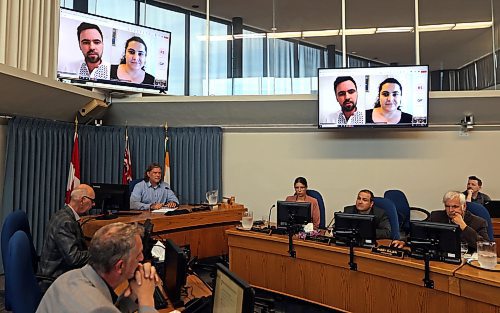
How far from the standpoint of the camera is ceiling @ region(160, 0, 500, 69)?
5.91 m

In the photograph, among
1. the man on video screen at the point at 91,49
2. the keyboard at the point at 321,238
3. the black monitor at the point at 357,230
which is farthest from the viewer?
the man on video screen at the point at 91,49

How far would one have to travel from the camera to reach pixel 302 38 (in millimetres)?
6184

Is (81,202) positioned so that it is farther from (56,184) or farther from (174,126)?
(174,126)

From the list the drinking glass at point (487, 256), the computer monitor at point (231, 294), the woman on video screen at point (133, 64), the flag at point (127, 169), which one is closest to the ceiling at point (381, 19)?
the woman on video screen at point (133, 64)

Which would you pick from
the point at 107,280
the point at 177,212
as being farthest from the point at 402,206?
the point at 107,280

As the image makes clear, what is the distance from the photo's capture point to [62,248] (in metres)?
2.72

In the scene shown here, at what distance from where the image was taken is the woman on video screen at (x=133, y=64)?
5.16m

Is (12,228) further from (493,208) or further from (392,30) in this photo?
(392,30)

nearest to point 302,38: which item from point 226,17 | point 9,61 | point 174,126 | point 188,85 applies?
point 226,17

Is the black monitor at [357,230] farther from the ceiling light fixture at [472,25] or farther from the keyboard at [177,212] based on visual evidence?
the ceiling light fixture at [472,25]

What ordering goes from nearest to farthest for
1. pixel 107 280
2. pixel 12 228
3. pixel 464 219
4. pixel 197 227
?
pixel 107 280 → pixel 12 228 → pixel 464 219 → pixel 197 227

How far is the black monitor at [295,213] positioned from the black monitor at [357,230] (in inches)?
19.6

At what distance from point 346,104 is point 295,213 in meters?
1.92

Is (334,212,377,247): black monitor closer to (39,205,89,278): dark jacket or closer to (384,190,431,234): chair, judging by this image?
(39,205,89,278): dark jacket
